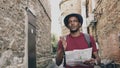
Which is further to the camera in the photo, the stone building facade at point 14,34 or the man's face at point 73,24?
the stone building facade at point 14,34

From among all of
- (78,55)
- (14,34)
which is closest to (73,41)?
(78,55)

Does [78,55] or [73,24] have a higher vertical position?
[73,24]

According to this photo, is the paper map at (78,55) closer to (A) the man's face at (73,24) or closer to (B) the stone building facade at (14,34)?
(A) the man's face at (73,24)

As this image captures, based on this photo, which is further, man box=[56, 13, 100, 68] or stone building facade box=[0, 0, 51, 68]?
stone building facade box=[0, 0, 51, 68]

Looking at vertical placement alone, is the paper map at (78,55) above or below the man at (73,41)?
below

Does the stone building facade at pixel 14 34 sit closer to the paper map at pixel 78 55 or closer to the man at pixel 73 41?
the man at pixel 73 41

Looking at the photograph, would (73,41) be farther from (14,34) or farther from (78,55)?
(14,34)

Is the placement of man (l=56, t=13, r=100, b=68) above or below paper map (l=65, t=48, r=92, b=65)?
above

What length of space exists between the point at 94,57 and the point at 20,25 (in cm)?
316

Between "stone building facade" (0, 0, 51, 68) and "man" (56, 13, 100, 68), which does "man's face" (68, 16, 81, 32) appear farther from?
"stone building facade" (0, 0, 51, 68)

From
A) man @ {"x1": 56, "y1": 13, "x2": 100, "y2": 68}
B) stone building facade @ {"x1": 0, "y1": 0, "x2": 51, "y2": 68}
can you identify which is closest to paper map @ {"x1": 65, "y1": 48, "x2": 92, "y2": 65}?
man @ {"x1": 56, "y1": 13, "x2": 100, "y2": 68}

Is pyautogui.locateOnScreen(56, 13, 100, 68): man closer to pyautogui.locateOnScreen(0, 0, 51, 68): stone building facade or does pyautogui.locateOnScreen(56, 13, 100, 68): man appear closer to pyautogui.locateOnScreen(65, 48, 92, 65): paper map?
pyautogui.locateOnScreen(65, 48, 92, 65): paper map

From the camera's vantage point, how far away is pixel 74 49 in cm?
311

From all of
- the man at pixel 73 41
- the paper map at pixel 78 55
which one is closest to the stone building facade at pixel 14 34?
the man at pixel 73 41
